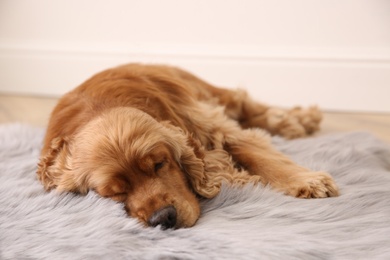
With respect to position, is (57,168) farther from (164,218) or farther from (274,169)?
(274,169)

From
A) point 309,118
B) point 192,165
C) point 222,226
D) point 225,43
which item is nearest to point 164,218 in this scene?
point 222,226

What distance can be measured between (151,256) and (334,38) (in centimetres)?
273

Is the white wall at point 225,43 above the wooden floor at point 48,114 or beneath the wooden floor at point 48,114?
above

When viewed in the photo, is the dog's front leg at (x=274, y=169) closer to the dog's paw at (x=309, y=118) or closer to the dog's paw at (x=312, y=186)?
the dog's paw at (x=312, y=186)

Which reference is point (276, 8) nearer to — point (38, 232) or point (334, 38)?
point (334, 38)

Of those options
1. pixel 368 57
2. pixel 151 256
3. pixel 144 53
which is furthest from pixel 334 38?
pixel 151 256

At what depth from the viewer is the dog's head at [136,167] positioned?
6.38 ft

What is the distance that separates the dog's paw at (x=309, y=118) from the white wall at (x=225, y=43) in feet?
1.91

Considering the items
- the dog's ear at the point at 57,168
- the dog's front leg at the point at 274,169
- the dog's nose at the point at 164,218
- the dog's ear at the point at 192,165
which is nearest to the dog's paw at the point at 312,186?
the dog's front leg at the point at 274,169

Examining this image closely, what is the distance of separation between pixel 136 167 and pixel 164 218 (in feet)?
0.77

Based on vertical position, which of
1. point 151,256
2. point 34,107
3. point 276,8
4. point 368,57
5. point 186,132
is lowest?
point 34,107

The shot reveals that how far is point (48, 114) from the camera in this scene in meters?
4.06

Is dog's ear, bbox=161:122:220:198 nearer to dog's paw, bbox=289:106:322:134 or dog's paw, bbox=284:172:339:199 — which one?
dog's paw, bbox=284:172:339:199

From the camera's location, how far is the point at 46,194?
2.25 metres
